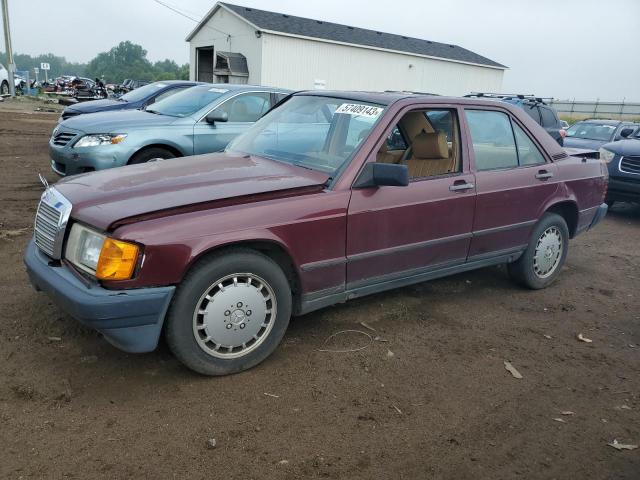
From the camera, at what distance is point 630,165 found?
8695mm

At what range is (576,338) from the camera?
13.6 feet

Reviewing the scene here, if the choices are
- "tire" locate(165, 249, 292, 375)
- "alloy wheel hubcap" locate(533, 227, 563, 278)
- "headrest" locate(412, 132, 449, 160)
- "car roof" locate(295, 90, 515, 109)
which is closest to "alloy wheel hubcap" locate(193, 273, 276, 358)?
"tire" locate(165, 249, 292, 375)

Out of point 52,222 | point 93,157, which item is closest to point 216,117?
point 93,157

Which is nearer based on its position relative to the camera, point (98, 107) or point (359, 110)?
point (359, 110)

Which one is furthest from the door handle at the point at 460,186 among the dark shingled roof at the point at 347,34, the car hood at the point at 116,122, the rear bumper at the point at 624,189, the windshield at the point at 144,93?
the dark shingled roof at the point at 347,34

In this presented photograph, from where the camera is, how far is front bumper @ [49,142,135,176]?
657cm

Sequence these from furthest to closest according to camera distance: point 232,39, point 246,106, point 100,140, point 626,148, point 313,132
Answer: point 232,39 < point 626,148 < point 246,106 < point 100,140 < point 313,132

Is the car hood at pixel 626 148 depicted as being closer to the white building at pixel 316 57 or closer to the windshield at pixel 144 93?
the windshield at pixel 144 93

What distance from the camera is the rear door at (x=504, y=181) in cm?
438

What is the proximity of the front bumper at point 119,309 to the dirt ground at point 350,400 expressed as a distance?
1.19 feet

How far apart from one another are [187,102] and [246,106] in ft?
2.83

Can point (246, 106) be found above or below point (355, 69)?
below

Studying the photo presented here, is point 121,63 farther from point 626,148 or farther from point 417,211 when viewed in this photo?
point 417,211

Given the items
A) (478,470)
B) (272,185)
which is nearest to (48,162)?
(272,185)
